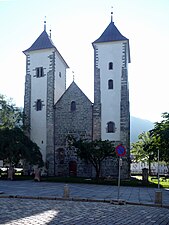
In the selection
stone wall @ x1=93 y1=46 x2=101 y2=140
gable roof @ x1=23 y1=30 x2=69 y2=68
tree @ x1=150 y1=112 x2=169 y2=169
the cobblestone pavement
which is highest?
gable roof @ x1=23 y1=30 x2=69 y2=68

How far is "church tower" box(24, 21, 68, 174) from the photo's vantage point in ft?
114

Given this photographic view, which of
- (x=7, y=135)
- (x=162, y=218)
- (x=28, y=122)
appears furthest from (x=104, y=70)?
(x=162, y=218)

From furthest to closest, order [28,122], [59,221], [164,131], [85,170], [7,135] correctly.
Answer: [28,122] → [85,170] → [7,135] → [164,131] → [59,221]

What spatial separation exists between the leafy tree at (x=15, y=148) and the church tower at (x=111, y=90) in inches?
303

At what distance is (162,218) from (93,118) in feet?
79.1

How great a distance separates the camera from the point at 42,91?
36.1 meters

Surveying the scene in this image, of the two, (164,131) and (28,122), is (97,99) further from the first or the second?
(164,131)

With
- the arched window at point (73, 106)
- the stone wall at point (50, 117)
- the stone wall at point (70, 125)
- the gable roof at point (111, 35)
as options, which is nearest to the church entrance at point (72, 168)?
the stone wall at point (70, 125)

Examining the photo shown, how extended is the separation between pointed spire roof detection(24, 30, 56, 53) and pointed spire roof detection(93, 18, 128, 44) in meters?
6.50

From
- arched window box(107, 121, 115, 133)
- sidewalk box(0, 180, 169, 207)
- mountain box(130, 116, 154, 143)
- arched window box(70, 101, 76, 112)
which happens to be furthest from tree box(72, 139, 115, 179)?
mountain box(130, 116, 154, 143)

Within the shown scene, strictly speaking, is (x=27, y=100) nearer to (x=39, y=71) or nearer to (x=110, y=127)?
(x=39, y=71)

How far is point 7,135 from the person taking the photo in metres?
29.5

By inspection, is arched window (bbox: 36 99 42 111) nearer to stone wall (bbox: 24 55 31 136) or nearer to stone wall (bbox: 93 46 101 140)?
stone wall (bbox: 24 55 31 136)

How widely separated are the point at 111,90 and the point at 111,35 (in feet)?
24.7
